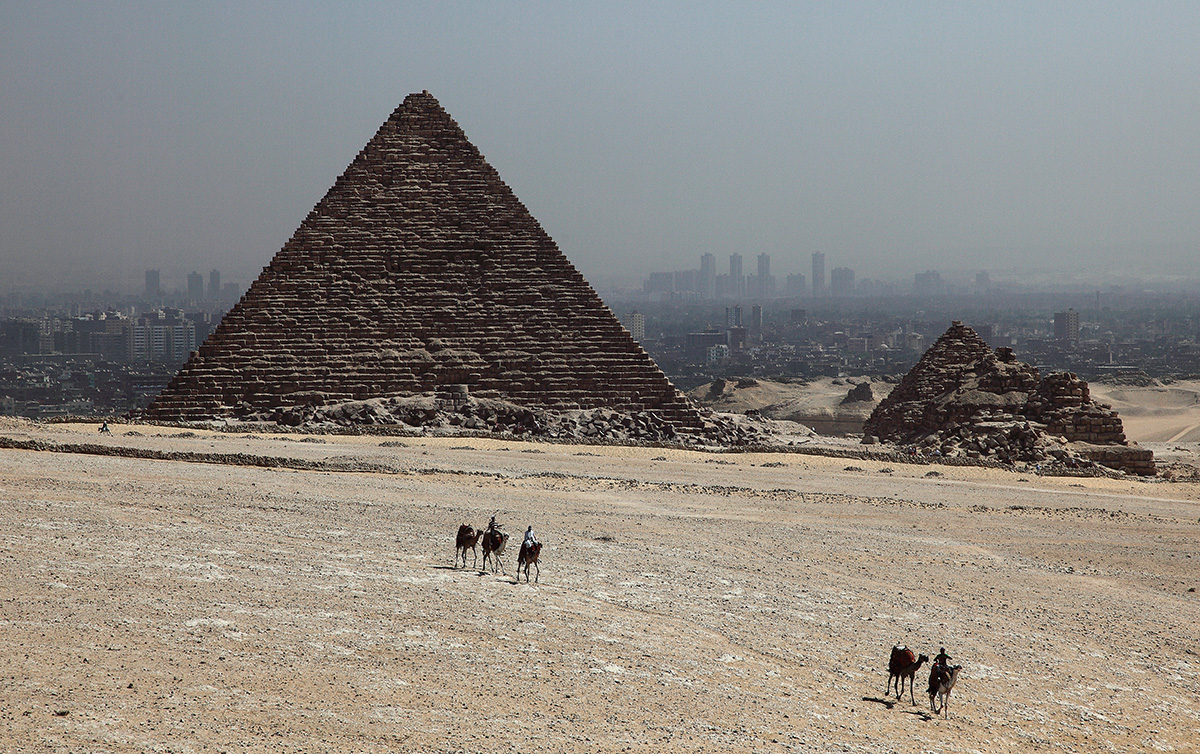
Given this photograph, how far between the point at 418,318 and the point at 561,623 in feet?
66.1

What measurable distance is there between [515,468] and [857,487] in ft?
A: 18.5

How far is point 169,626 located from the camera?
681 cm

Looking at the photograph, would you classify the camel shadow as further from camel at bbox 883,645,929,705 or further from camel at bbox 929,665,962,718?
camel at bbox 929,665,962,718

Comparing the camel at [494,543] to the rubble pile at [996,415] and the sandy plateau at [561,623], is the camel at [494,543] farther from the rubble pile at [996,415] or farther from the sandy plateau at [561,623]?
the rubble pile at [996,415]

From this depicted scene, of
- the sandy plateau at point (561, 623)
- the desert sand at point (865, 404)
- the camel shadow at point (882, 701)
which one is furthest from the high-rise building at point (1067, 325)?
the camel shadow at point (882, 701)

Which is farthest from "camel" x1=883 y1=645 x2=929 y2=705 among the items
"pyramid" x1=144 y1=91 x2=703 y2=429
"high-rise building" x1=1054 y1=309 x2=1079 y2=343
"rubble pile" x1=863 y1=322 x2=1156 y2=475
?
"high-rise building" x1=1054 y1=309 x2=1079 y2=343

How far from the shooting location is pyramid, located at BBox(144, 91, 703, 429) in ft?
86.8

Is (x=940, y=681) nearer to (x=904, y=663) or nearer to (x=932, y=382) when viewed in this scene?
(x=904, y=663)

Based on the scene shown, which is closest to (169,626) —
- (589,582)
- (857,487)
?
(589,582)

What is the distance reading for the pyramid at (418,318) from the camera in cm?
2647

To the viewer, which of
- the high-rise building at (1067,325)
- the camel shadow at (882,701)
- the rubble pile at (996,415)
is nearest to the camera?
the camel shadow at (882,701)

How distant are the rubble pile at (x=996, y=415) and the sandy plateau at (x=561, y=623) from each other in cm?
825

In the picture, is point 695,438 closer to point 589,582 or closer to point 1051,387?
point 1051,387

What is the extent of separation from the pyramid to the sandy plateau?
430 inches
